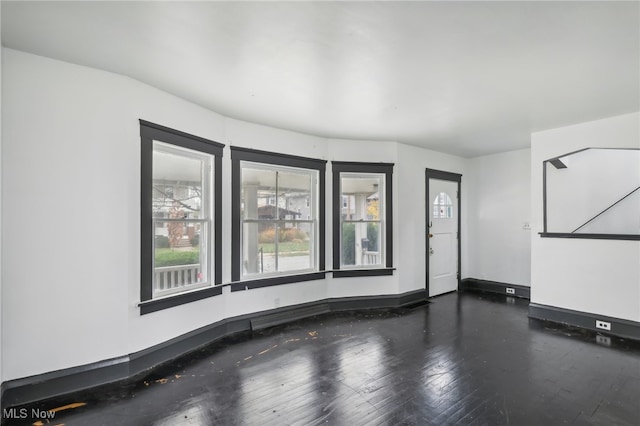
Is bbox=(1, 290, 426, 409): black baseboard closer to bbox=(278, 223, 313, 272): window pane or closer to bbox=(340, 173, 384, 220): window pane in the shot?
bbox=(278, 223, 313, 272): window pane

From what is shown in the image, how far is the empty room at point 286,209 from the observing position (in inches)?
87.2

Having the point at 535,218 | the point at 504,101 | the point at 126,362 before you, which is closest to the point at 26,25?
the point at 126,362

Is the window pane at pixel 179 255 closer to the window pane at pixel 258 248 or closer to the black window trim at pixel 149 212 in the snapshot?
the black window trim at pixel 149 212

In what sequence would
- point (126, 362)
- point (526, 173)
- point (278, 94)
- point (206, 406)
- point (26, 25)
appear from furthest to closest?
point (526, 173) → point (278, 94) → point (126, 362) → point (206, 406) → point (26, 25)

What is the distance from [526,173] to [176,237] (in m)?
5.86

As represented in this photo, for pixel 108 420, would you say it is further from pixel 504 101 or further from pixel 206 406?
pixel 504 101

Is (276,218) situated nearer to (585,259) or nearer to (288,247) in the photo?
(288,247)

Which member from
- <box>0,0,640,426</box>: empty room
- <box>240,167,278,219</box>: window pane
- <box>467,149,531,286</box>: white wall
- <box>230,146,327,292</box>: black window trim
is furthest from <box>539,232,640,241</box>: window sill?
<box>240,167,278,219</box>: window pane

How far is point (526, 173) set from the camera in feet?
18.8

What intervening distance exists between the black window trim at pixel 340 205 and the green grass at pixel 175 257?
7.02 feet

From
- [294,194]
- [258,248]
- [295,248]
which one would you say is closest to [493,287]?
[295,248]

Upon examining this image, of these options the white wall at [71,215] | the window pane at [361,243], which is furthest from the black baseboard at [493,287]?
the white wall at [71,215]

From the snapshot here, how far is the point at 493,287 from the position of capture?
241 inches

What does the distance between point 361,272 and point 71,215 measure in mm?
3761
